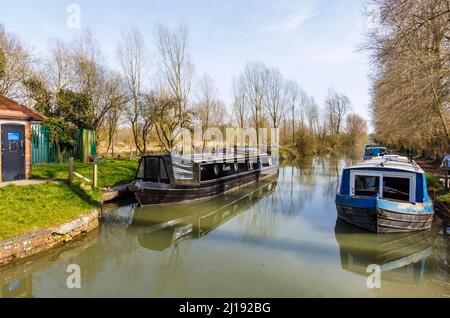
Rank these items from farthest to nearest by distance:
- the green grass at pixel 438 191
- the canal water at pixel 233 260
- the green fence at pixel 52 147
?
the green fence at pixel 52 147 → the green grass at pixel 438 191 → the canal water at pixel 233 260

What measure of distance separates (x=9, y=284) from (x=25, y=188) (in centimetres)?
387

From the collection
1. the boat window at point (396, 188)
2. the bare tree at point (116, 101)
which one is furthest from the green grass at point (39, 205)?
the bare tree at point (116, 101)

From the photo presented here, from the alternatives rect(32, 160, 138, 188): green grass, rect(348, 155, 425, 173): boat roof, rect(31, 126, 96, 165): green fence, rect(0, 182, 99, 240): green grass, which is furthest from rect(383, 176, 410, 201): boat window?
rect(31, 126, 96, 165): green fence

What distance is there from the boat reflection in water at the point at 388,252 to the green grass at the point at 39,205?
6958 millimetres

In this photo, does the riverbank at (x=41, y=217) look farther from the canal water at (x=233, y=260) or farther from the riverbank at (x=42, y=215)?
the canal water at (x=233, y=260)

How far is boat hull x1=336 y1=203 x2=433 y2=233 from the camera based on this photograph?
26.3ft

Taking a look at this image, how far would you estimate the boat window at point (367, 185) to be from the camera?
354 inches

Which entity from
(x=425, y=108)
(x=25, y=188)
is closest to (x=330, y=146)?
(x=425, y=108)

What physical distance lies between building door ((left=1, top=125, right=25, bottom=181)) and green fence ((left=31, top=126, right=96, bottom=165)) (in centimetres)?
464

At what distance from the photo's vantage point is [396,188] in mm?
8844

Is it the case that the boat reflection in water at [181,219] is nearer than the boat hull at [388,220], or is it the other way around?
the boat hull at [388,220]

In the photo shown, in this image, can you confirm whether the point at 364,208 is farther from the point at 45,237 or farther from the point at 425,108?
the point at 45,237

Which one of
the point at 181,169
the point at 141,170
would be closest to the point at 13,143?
the point at 141,170

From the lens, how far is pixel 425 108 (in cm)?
1059
